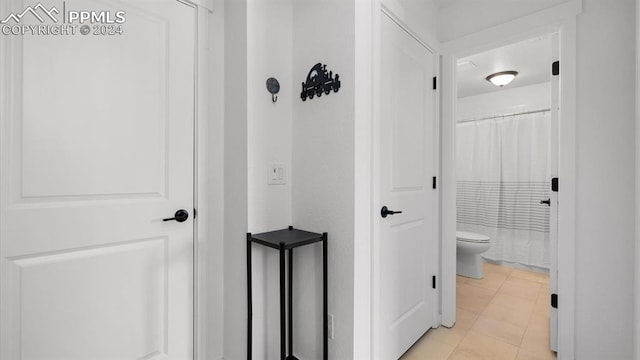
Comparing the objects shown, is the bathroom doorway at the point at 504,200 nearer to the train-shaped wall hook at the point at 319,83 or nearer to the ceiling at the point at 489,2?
the ceiling at the point at 489,2

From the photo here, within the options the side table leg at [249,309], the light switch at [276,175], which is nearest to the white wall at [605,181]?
the light switch at [276,175]

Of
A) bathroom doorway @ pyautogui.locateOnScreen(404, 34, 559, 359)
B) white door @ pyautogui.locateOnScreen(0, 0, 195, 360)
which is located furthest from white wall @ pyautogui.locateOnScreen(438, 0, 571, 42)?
white door @ pyautogui.locateOnScreen(0, 0, 195, 360)

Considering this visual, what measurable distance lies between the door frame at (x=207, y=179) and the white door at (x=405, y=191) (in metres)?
0.94

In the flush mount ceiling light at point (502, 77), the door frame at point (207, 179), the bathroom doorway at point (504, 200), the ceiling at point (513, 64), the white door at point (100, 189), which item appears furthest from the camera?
the flush mount ceiling light at point (502, 77)

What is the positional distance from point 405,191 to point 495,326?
134 cm

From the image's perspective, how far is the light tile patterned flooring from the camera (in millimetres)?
1916

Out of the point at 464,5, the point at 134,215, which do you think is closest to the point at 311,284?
the point at 134,215

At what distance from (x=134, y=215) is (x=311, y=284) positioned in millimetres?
963

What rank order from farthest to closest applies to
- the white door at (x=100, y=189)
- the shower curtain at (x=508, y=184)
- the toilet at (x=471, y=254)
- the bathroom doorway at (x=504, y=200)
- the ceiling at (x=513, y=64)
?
the shower curtain at (x=508, y=184) → the toilet at (x=471, y=254) → the ceiling at (x=513, y=64) → the bathroom doorway at (x=504, y=200) → the white door at (x=100, y=189)

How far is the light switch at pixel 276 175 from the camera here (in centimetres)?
162

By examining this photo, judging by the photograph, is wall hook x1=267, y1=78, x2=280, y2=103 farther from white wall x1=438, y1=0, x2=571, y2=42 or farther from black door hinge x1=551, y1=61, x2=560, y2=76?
black door hinge x1=551, y1=61, x2=560, y2=76

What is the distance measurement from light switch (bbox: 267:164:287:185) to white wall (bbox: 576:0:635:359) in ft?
5.76

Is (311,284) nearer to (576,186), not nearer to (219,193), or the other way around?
(219,193)

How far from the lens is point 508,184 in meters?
3.77
